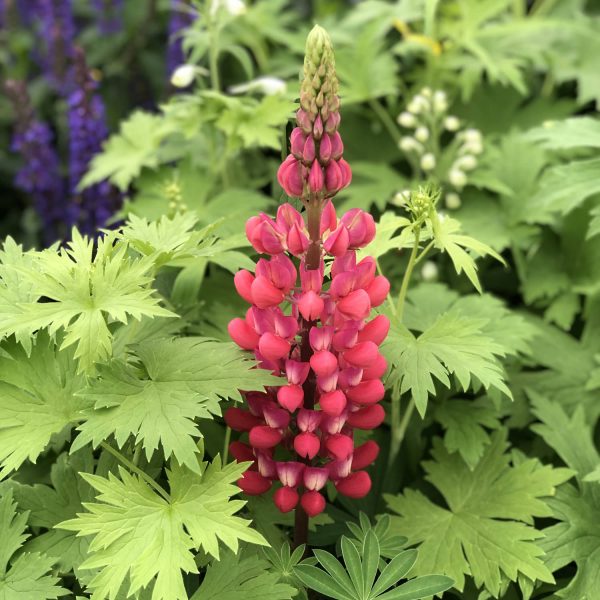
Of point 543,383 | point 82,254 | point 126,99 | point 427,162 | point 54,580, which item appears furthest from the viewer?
point 126,99

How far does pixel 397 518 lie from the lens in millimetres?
1593

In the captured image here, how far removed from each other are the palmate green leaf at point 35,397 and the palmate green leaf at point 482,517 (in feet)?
2.14

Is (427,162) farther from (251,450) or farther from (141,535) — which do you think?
(141,535)

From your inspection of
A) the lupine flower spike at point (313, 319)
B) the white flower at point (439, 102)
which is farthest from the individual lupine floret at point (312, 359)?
the white flower at point (439, 102)

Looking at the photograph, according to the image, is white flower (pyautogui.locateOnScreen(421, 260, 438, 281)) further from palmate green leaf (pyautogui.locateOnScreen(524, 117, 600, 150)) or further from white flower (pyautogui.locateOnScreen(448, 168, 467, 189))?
palmate green leaf (pyautogui.locateOnScreen(524, 117, 600, 150))

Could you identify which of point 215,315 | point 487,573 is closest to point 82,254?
point 215,315

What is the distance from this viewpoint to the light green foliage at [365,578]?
1.30 metres

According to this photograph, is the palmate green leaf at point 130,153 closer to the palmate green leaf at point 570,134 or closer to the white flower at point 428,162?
the white flower at point 428,162

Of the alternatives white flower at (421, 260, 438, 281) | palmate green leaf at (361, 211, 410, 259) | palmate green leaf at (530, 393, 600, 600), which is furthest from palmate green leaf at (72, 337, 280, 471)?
white flower at (421, 260, 438, 281)

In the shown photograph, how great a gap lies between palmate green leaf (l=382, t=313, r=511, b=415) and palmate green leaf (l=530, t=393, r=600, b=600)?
0.33 metres

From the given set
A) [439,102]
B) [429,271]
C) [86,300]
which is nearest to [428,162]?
[439,102]

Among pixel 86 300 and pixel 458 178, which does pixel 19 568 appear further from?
pixel 458 178

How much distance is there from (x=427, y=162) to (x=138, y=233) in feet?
3.49

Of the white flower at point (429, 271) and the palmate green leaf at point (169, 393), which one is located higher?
the palmate green leaf at point (169, 393)
